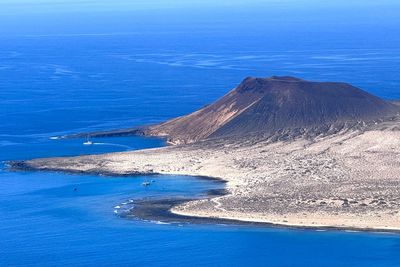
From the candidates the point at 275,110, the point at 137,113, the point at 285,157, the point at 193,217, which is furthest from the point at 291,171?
the point at 137,113

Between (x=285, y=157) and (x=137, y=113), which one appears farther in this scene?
(x=137, y=113)

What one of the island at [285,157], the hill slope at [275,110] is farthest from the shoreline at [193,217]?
the hill slope at [275,110]

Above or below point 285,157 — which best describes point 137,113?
above

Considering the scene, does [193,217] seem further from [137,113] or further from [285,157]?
[137,113]

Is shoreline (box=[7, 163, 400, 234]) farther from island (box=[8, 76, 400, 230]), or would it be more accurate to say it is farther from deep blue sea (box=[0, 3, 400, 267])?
deep blue sea (box=[0, 3, 400, 267])

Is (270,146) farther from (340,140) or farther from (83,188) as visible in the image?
(83,188)

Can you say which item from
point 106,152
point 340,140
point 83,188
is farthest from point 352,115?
point 83,188

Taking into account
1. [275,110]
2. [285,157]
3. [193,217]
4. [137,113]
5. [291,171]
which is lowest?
[193,217]

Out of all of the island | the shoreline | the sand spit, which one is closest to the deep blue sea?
the shoreline
